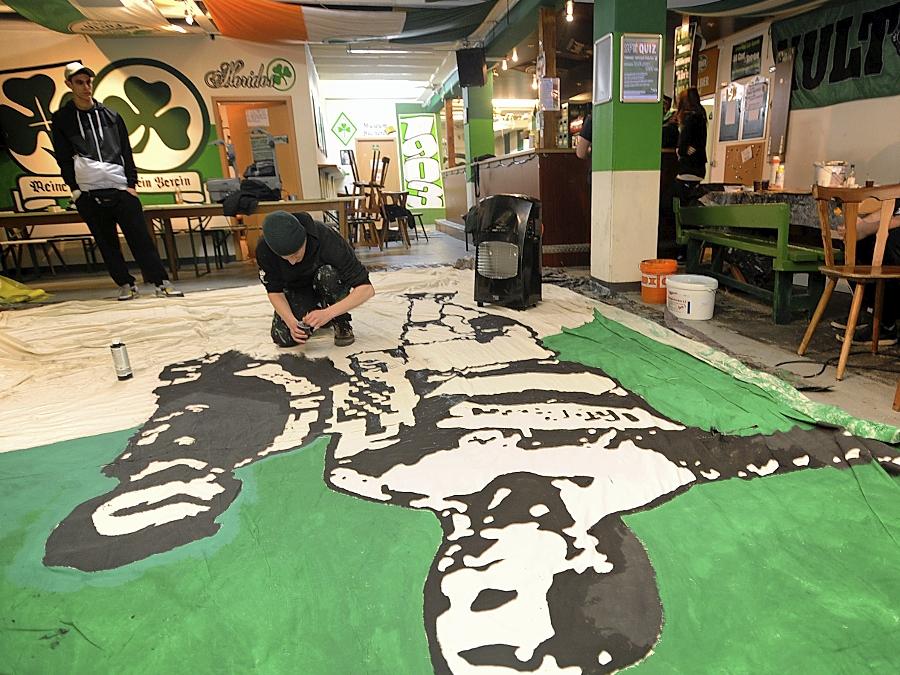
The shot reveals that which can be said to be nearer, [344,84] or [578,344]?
[578,344]

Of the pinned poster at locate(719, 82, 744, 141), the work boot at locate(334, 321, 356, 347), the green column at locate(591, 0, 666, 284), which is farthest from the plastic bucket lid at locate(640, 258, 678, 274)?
the pinned poster at locate(719, 82, 744, 141)

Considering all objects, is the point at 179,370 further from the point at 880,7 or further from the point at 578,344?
the point at 880,7

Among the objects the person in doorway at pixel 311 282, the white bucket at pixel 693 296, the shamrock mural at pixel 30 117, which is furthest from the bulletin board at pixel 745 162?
the shamrock mural at pixel 30 117

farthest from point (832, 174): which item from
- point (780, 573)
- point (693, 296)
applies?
point (780, 573)

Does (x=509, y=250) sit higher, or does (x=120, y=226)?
(x=120, y=226)

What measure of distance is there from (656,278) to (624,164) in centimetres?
90

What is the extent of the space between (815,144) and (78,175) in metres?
6.59

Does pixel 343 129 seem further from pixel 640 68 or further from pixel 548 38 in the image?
pixel 640 68

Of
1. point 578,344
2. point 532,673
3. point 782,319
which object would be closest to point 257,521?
point 532,673

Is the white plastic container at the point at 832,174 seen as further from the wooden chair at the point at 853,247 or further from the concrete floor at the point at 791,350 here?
the wooden chair at the point at 853,247

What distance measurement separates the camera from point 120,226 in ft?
14.1

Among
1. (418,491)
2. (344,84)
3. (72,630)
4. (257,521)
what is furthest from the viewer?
(344,84)

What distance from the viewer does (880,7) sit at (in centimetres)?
422

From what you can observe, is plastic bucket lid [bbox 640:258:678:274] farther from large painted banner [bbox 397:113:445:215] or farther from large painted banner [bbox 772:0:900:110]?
large painted banner [bbox 397:113:445:215]
